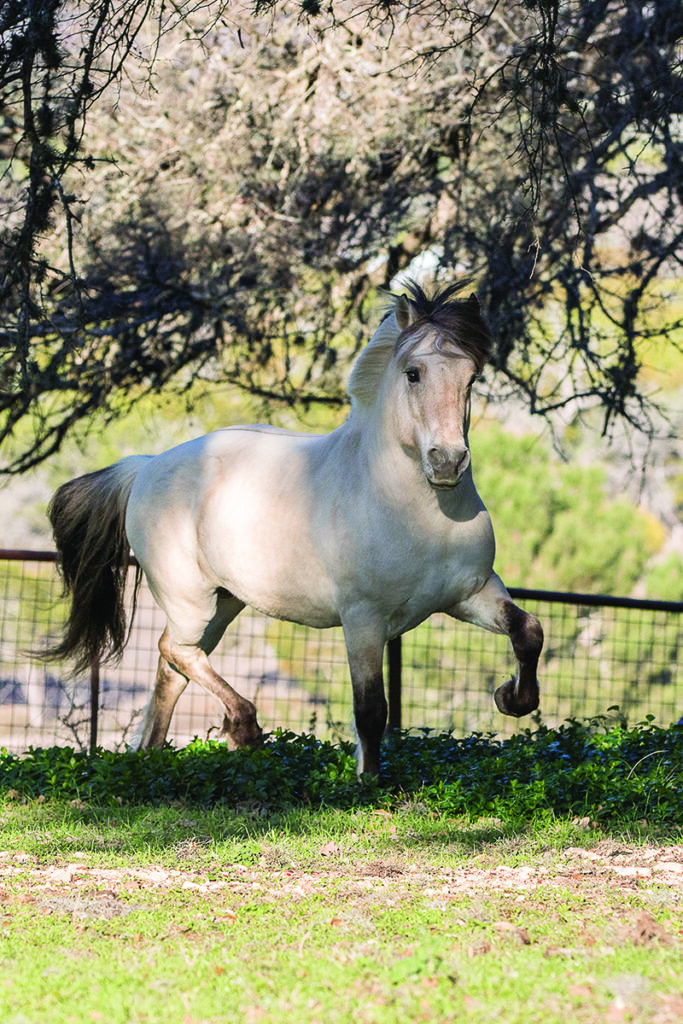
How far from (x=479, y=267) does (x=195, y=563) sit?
11.0 ft

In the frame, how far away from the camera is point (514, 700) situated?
17.1ft

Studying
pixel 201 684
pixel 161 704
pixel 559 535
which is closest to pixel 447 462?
pixel 201 684

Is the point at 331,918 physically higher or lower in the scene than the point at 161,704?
lower

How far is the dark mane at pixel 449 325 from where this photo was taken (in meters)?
5.04

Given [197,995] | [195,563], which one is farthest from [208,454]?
[197,995]

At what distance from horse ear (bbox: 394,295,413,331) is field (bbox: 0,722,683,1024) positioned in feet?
7.26

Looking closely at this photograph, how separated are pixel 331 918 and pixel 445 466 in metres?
1.87

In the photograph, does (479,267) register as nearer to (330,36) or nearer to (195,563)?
(330,36)

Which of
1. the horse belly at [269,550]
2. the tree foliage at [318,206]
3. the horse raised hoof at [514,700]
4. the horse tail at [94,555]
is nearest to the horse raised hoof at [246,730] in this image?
the horse belly at [269,550]

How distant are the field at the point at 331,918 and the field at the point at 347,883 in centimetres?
1

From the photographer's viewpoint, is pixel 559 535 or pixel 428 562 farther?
pixel 559 535

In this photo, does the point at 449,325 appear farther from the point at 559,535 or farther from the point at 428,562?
the point at 559,535

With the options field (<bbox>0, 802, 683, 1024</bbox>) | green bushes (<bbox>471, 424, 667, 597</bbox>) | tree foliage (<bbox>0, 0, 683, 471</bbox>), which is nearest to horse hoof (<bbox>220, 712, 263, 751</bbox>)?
field (<bbox>0, 802, 683, 1024</bbox>)

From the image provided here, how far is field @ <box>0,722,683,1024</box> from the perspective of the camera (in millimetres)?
2811
